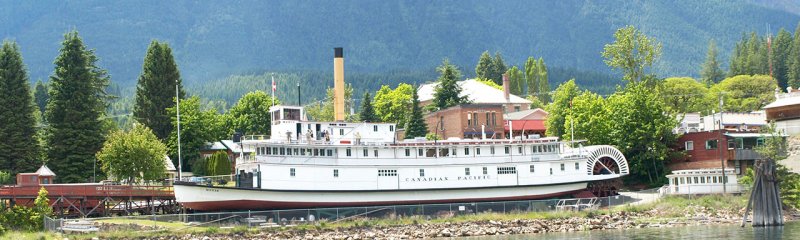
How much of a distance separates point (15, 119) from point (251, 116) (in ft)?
97.7

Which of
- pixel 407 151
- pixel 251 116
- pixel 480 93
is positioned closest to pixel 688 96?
pixel 480 93

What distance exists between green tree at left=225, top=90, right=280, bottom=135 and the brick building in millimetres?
15724

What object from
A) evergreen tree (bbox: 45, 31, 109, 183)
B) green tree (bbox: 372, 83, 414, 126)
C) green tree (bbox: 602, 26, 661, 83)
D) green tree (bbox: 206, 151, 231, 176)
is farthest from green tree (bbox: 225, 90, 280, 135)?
green tree (bbox: 602, 26, 661, 83)

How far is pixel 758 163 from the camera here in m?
56.8

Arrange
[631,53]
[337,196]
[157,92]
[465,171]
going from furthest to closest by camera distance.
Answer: [631,53], [157,92], [465,171], [337,196]

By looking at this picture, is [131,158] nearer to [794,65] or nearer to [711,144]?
[711,144]

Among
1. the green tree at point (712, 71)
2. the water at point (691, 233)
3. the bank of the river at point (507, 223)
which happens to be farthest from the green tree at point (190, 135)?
the green tree at point (712, 71)

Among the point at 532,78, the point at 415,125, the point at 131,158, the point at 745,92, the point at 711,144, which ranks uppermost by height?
the point at 532,78

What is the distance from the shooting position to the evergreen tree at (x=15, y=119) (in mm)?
69812

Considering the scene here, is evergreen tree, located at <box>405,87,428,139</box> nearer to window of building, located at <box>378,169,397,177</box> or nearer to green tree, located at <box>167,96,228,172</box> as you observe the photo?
green tree, located at <box>167,96,228,172</box>

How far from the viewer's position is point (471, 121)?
88.6m

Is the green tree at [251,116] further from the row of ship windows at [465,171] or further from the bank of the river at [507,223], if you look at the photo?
the bank of the river at [507,223]

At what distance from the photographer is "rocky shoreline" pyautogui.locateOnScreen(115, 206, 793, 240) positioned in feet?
179

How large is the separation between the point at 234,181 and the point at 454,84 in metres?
35.3
